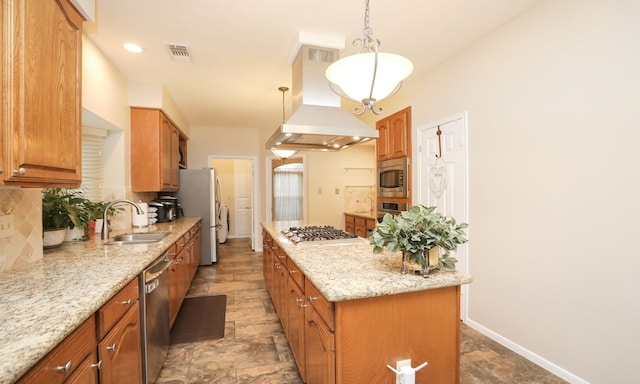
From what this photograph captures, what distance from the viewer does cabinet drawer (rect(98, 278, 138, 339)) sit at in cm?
121

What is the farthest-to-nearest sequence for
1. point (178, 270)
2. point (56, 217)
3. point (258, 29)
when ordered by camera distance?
point (178, 270), point (258, 29), point (56, 217)

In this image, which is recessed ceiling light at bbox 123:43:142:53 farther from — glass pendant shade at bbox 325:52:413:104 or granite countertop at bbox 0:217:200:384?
glass pendant shade at bbox 325:52:413:104

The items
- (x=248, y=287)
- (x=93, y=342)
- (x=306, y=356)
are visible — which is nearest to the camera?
(x=93, y=342)

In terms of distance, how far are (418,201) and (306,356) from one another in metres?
2.16

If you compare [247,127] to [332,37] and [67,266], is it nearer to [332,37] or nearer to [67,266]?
[332,37]

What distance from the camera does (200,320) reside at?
283cm

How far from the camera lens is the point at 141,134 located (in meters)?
3.40

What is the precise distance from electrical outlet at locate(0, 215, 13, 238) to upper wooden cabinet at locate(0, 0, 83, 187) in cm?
40

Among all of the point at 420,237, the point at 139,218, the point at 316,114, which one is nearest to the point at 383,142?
the point at 316,114

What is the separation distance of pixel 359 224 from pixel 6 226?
455 centimetres

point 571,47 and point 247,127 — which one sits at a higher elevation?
point 247,127

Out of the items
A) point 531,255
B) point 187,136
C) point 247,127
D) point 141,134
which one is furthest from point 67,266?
point 247,127

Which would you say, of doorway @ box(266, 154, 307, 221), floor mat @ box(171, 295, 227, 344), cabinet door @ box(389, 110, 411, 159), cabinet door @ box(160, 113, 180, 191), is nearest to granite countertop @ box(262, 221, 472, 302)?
floor mat @ box(171, 295, 227, 344)

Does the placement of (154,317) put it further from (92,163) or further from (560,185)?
(560,185)
